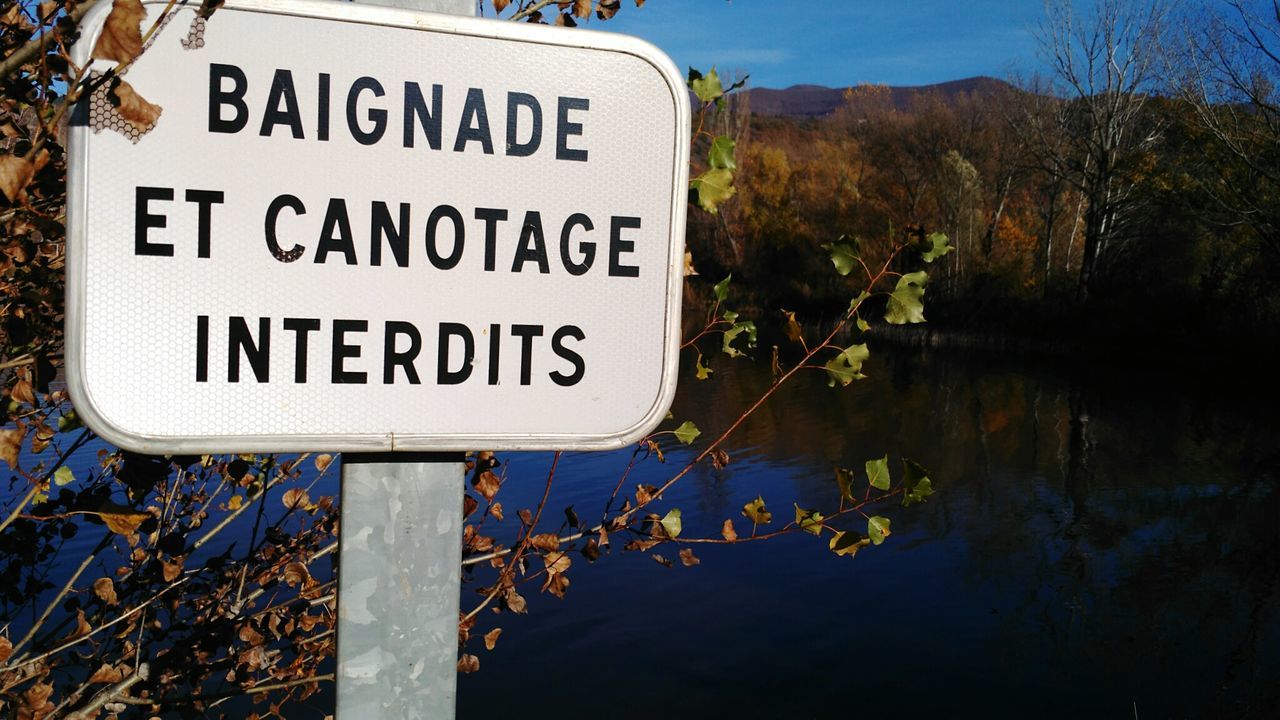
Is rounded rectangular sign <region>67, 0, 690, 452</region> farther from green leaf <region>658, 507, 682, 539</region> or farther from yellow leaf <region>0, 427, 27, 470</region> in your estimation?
green leaf <region>658, 507, 682, 539</region>

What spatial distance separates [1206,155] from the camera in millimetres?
27500

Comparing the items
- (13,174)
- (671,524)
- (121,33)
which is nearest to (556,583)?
(671,524)

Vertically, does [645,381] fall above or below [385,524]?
above

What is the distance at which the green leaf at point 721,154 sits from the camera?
5.65 ft

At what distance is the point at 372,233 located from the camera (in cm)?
108

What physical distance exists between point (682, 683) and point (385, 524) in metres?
7.35

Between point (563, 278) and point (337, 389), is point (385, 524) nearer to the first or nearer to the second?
point (337, 389)

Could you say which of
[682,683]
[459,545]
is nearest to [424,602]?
[459,545]

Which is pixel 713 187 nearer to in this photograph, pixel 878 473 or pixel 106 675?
pixel 878 473

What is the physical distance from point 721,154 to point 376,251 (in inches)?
32.5

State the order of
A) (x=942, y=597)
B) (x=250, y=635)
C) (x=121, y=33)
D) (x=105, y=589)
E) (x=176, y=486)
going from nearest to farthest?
1. (x=121, y=33)
2. (x=105, y=589)
3. (x=250, y=635)
4. (x=176, y=486)
5. (x=942, y=597)

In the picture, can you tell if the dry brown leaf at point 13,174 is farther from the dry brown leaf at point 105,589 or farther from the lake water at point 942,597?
the lake water at point 942,597

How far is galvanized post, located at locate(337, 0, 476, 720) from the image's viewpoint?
104 cm

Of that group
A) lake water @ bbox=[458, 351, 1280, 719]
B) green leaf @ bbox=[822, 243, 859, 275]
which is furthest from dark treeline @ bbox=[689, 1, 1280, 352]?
green leaf @ bbox=[822, 243, 859, 275]
